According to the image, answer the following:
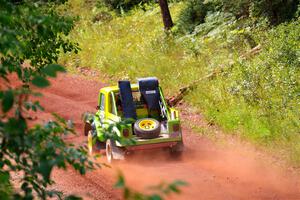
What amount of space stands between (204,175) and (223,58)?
23.2ft

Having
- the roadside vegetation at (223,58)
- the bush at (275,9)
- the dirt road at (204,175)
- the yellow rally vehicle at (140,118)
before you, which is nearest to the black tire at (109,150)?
the yellow rally vehicle at (140,118)

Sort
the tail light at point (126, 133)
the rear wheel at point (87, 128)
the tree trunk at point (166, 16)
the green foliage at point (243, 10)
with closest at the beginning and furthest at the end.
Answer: the tail light at point (126, 133)
the rear wheel at point (87, 128)
the green foliage at point (243, 10)
the tree trunk at point (166, 16)

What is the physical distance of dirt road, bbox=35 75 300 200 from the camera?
983 centimetres

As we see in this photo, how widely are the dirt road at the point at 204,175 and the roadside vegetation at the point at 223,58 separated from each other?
709 millimetres

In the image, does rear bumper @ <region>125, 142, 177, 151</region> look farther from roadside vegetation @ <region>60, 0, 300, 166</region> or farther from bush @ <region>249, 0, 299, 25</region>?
bush @ <region>249, 0, 299, 25</region>

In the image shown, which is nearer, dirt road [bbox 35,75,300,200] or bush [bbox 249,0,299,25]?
dirt road [bbox 35,75,300,200]

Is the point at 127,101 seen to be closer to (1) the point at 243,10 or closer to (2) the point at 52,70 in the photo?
(1) the point at 243,10

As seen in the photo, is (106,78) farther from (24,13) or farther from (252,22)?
(24,13)

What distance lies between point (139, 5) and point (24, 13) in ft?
80.7

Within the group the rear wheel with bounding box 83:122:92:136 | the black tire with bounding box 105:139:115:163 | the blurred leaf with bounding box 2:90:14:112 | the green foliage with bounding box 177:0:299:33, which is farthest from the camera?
the green foliage with bounding box 177:0:299:33

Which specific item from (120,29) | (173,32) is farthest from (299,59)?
(120,29)

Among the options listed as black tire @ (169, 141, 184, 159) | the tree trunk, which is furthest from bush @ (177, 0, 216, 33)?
black tire @ (169, 141, 184, 159)

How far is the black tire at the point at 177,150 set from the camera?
11.9 metres

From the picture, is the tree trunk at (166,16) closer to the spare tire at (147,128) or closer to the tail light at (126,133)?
the spare tire at (147,128)
